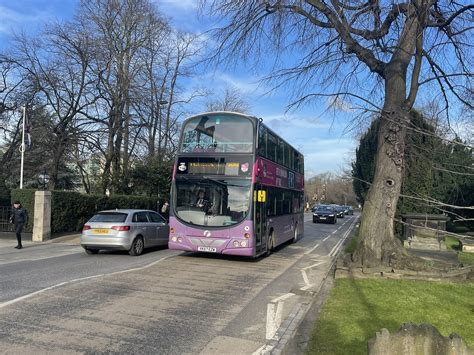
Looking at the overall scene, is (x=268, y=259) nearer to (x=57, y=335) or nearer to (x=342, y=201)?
(x=57, y=335)

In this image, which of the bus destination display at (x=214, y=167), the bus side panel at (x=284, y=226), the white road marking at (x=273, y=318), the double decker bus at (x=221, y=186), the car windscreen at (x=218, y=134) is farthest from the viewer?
the bus side panel at (x=284, y=226)

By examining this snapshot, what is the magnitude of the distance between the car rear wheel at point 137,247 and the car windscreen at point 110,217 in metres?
0.84

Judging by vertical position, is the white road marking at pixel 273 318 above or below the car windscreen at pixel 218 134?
below

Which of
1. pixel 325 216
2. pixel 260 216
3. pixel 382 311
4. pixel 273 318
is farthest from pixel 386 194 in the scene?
pixel 325 216

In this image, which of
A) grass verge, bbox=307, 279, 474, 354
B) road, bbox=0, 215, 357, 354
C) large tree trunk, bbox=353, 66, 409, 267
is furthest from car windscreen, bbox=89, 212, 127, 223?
grass verge, bbox=307, 279, 474, 354

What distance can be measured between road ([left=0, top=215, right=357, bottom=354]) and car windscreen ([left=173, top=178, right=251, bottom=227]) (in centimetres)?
134

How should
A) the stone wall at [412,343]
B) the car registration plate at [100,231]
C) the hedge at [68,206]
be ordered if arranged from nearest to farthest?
the stone wall at [412,343]
the car registration plate at [100,231]
the hedge at [68,206]

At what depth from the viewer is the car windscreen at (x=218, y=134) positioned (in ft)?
43.7

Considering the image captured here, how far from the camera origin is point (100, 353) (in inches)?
208

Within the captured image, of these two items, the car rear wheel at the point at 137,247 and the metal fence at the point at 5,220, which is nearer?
the car rear wheel at the point at 137,247

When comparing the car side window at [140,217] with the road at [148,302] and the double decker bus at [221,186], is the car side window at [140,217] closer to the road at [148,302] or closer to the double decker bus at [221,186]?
the road at [148,302]

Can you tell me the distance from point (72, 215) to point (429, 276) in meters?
16.8

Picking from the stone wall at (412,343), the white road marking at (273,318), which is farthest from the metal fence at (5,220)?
the stone wall at (412,343)

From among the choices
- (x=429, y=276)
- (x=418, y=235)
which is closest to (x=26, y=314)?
(x=429, y=276)
